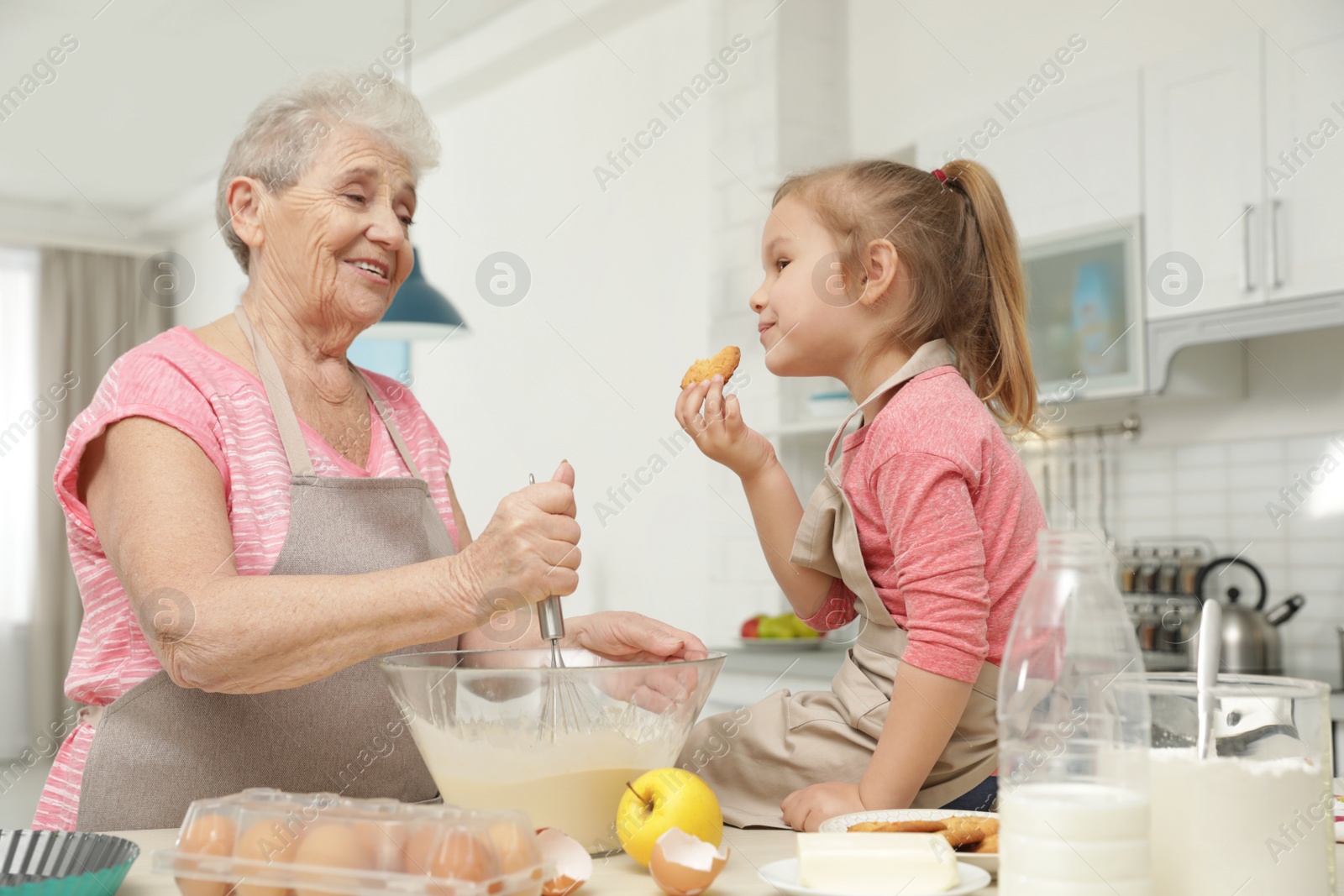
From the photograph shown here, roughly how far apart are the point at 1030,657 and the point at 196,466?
83 cm

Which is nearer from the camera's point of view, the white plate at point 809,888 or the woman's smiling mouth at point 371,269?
the white plate at point 809,888

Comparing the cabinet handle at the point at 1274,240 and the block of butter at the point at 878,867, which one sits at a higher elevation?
the cabinet handle at the point at 1274,240

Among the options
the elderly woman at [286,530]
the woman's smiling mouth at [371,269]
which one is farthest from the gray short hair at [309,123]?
the woman's smiling mouth at [371,269]

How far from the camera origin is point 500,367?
15.4ft

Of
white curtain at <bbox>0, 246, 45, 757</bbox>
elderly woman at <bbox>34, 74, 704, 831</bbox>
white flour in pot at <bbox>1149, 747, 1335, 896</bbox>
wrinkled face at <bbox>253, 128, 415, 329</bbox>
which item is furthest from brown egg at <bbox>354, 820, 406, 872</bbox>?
white curtain at <bbox>0, 246, 45, 757</bbox>

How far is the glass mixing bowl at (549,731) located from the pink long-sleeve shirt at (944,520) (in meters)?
0.24

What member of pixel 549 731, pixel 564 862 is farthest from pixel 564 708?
pixel 564 862

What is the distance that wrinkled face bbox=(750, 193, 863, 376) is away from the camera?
4.25 feet

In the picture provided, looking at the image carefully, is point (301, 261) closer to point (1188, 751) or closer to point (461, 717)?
point (461, 717)

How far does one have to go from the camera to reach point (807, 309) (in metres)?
1.29

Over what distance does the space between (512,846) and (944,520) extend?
543 mm

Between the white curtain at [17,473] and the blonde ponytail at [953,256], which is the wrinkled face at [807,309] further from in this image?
the white curtain at [17,473]

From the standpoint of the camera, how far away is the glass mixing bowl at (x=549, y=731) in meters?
0.84

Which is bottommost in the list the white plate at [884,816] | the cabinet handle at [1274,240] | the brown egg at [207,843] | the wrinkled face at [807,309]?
the white plate at [884,816]
